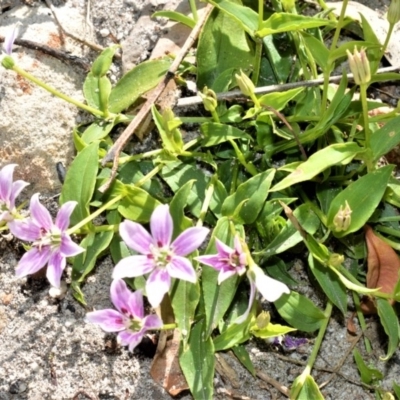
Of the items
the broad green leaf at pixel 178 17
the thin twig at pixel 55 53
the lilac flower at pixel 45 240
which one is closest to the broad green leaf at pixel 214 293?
the lilac flower at pixel 45 240

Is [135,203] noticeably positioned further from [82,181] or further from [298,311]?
[298,311]

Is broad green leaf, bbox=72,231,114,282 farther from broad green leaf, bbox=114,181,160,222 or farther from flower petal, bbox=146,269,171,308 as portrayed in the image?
flower petal, bbox=146,269,171,308

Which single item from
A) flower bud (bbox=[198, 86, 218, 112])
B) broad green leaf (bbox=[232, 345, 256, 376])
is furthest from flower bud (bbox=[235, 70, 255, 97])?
broad green leaf (bbox=[232, 345, 256, 376])

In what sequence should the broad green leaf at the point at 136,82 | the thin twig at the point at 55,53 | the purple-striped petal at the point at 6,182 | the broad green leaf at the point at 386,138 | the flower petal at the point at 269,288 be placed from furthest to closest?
the thin twig at the point at 55,53 → the broad green leaf at the point at 136,82 → the broad green leaf at the point at 386,138 → the purple-striped petal at the point at 6,182 → the flower petal at the point at 269,288

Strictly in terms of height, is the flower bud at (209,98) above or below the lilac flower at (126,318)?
above

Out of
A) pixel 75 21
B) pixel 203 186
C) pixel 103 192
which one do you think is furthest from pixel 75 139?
pixel 75 21

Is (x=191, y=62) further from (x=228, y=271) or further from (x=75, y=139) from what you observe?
(x=228, y=271)

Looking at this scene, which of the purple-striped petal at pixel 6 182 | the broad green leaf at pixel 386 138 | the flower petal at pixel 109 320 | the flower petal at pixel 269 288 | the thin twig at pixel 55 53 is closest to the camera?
the flower petal at pixel 269 288

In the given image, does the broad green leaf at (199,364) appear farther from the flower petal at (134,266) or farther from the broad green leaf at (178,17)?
the broad green leaf at (178,17)
